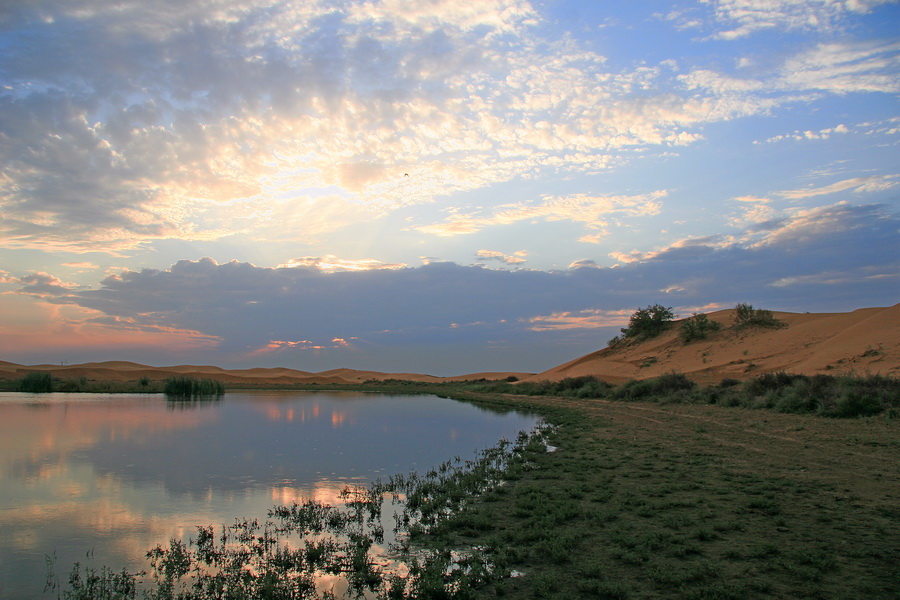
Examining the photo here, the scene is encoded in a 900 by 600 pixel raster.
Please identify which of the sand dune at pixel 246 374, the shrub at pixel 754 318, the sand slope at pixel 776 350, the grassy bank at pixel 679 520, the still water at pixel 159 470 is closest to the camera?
the grassy bank at pixel 679 520

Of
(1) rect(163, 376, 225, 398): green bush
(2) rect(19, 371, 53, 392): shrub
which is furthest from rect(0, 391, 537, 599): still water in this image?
(2) rect(19, 371, 53, 392): shrub

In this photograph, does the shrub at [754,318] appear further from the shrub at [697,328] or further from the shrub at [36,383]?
the shrub at [36,383]

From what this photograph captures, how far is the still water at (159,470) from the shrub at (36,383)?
23240mm

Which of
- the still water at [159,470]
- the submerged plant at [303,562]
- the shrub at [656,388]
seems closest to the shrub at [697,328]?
the shrub at [656,388]

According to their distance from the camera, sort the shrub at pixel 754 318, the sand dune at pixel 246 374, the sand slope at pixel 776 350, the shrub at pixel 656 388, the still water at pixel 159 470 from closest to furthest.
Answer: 1. the still water at pixel 159 470
2. the sand slope at pixel 776 350
3. the shrub at pixel 656 388
4. the shrub at pixel 754 318
5. the sand dune at pixel 246 374

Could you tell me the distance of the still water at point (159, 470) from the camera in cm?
653

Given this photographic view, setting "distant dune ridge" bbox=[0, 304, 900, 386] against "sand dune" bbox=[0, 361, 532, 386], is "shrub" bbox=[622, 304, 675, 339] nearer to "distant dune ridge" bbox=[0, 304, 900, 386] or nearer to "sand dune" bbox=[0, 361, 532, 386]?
"distant dune ridge" bbox=[0, 304, 900, 386]

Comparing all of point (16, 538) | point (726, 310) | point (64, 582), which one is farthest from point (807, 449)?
point (726, 310)

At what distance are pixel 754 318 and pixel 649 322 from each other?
471 inches

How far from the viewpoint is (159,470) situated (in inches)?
425

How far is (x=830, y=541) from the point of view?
5898 millimetres

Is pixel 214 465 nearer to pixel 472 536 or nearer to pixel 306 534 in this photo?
pixel 306 534

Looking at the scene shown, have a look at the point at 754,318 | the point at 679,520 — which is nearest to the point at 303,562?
the point at 679,520

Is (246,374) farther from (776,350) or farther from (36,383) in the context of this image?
(776,350)
